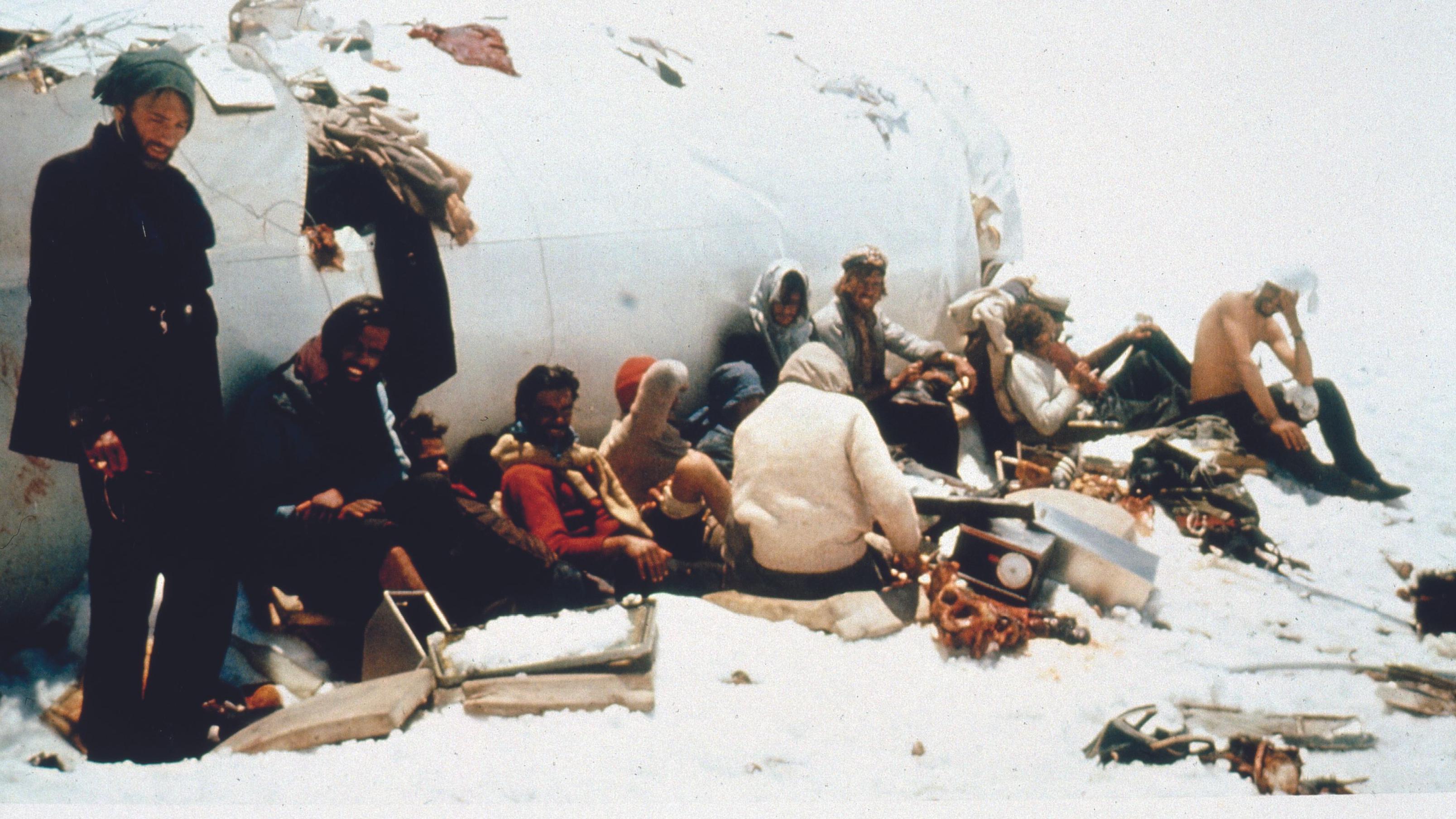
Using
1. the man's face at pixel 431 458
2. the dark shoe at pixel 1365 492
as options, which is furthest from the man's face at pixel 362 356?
the dark shoe at pixel 1365 492

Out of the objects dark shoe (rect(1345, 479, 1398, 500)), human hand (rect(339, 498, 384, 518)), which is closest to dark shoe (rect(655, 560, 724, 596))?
human hand (rect(339, 498, 384, 518))

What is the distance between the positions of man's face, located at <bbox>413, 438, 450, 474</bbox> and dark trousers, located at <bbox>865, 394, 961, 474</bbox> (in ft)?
6.83

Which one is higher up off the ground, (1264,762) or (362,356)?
(362,356)

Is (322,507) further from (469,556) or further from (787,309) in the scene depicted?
(787,309)

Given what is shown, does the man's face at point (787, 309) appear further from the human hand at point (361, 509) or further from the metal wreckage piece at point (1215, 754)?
the metal wreckage piece at point (1215, 754)

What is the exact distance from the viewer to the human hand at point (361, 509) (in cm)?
284

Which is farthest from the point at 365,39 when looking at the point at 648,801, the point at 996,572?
the point at 996,572

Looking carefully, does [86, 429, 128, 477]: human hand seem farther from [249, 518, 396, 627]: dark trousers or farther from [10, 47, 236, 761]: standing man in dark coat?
[249, 518, 396, 627]: dark trousers

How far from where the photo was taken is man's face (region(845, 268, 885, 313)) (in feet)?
14.2

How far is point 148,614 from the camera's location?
104 inches

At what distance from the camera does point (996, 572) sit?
132 inches

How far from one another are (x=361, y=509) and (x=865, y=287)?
2.43 meters

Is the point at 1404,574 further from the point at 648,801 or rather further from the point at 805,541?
the point at 648,801

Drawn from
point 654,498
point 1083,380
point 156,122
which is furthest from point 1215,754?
point 156,122
